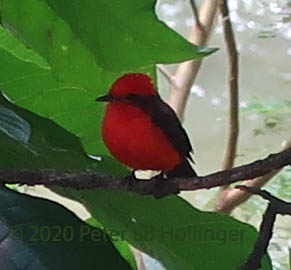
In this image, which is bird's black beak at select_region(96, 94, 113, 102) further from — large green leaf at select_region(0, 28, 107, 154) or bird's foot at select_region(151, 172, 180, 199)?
bird's foot at select_region(151, 172, 180, 199)

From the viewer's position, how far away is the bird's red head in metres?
0.64

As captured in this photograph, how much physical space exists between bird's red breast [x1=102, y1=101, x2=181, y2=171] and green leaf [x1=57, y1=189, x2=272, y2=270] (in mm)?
61

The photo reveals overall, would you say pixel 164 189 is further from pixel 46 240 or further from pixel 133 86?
pixel 133 86

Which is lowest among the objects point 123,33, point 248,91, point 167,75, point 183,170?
point 248,91

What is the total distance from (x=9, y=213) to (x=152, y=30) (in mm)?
184

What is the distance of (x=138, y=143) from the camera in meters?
0.58

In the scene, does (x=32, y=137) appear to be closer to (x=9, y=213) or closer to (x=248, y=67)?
(x=9, y=213)

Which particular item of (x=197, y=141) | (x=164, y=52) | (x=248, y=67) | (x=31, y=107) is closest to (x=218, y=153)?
(x=197, y=141)

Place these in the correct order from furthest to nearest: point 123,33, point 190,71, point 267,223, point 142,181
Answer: point 190,71
point 123,33
point 142,181
point 267,223

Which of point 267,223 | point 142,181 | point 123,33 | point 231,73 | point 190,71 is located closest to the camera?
point 267,223

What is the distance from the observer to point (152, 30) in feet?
1.69

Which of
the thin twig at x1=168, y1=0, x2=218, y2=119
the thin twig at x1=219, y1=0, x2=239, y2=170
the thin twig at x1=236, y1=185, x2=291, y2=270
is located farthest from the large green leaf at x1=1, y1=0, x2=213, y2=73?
the thin twig at x1=168, y1=0, x2=218, y2=119

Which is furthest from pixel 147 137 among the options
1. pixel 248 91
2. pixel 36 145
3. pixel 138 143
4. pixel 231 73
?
pixel 248 91

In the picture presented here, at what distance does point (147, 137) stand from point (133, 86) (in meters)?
0.08
